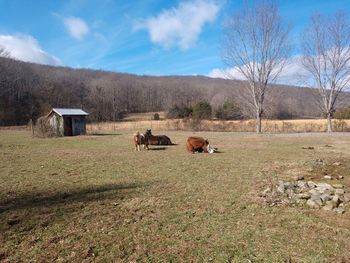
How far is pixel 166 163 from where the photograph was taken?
12.1 meters

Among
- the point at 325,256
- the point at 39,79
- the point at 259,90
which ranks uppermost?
the point at 39,79

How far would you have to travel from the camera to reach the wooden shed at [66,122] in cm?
3183

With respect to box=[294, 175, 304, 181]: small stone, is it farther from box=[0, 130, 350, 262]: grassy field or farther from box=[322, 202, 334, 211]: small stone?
box=[322, 202, 334, 211]: small stone

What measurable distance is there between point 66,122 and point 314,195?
29603 millimetres

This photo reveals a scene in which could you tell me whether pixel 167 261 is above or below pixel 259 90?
below

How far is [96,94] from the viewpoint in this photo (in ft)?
325

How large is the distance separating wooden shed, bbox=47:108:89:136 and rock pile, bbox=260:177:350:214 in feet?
91.4

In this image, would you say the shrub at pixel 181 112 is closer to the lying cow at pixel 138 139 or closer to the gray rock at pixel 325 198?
the lying cow at pixel 138 139

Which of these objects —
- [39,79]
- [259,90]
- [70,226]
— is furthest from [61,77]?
[70,226]

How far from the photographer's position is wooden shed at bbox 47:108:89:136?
31828 millimetres

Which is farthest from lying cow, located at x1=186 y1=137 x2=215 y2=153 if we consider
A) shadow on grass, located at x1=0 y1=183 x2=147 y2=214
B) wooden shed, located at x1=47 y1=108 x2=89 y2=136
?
wooden shed, located at x1=47 y1=108 x2=89 y2=136

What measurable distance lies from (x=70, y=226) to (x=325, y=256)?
3992 mm

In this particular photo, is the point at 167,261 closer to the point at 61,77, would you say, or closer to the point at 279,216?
the point at 279,216

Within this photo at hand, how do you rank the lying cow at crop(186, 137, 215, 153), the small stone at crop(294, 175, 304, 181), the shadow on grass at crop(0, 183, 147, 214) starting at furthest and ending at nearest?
the lying cow at crop(186, 137, 215, 153) → the small stone at crop(294, 175, 304, 181) → the shadow on grass at crop(0, 183, 147, 214)
